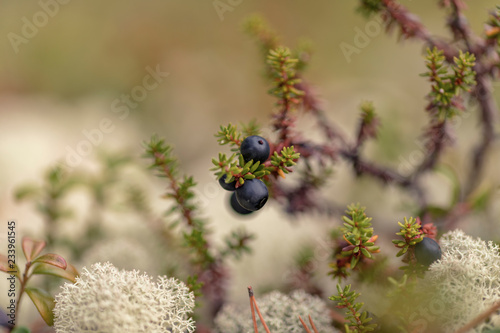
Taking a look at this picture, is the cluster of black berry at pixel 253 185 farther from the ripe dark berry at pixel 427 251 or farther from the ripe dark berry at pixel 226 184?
the ripe dark berry at pixel 427 251

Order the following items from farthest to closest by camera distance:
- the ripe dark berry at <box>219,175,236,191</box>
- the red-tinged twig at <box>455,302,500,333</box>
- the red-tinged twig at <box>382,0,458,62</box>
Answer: the red-tinged twig at <box>382,0,458,62</box> < the ripe dark berry at <box>219,175,236,191</box> < the red-tinged twig at <box>455,302,500,333</box>

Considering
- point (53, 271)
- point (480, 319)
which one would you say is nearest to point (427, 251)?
point (480, 319)

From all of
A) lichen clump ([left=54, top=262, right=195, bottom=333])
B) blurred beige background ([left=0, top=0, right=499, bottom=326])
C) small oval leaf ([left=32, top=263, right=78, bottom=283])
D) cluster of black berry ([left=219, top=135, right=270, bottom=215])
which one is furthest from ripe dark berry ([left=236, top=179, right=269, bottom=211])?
blurred beige background ([left=0, top=0, right=499, bottom=326])

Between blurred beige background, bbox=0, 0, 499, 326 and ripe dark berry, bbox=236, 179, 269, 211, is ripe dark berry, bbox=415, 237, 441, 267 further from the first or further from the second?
blurred beige background, bbox=0, 0, 499, 326

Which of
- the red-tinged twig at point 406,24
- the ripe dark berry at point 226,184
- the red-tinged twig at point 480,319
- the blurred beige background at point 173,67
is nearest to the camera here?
the red-tinged twig at point 480,319

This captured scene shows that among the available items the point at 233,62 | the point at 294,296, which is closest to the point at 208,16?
the point at 233,62

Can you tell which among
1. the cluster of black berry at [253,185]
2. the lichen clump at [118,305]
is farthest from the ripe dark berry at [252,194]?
the lichen clump at [118,305]

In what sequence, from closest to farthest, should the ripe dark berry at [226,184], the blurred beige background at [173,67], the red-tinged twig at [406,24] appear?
1. the ripe dark berry at [226,184]
2. the red-tinged twig at [406,24]
3. the blurred beige background at [173,67]
